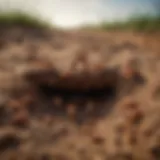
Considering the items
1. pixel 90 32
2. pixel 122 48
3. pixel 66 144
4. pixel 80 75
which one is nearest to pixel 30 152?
pixel 66 144

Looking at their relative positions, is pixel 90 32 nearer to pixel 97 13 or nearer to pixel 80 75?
pixel 97 13

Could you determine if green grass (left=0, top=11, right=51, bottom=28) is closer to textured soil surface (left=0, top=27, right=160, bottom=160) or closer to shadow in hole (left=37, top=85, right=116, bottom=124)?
textured soil surface (left=0, top=27, right=160, bottom=160)

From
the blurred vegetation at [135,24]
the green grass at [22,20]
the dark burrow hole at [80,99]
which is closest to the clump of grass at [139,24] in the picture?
the blurred vegetation at [135,24]

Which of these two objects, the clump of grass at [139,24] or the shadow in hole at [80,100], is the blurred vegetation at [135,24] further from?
the shadow in hole at [80,100]

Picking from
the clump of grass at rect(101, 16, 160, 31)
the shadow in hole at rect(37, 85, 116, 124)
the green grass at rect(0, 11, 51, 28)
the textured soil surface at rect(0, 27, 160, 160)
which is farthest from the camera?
the green grass at rect(0, 11, 51, 28)

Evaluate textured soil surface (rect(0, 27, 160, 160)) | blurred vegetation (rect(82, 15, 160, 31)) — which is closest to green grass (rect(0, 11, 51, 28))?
textured soil surface (rect(0, 27, 160, 160))

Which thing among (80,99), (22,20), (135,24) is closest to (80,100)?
(80,99)

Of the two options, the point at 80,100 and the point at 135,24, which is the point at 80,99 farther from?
the point at 135,24
